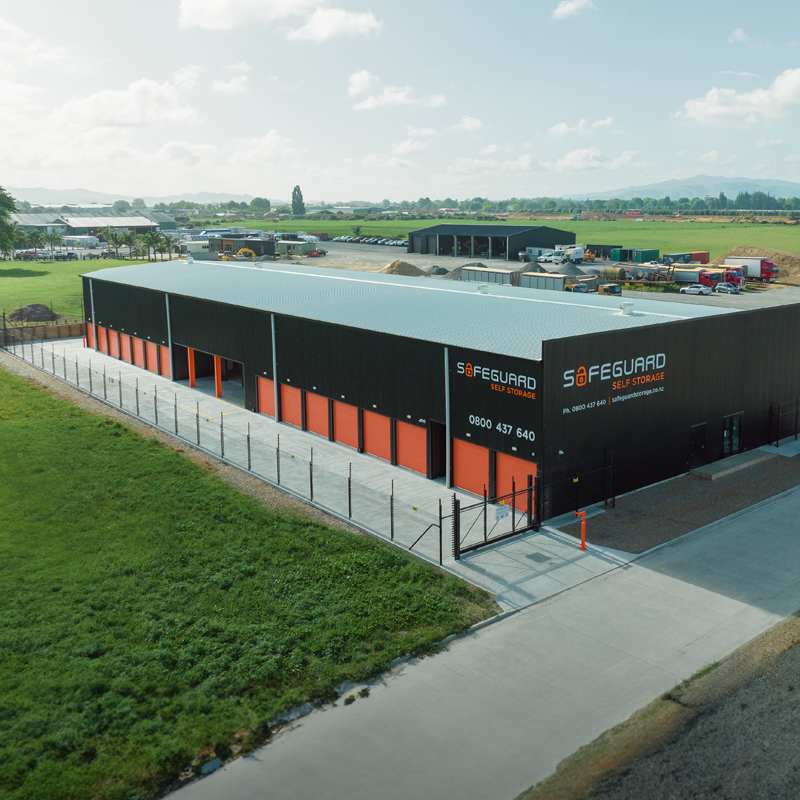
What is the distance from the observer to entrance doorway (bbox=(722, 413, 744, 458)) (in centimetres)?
3478

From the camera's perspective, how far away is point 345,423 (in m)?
37.5

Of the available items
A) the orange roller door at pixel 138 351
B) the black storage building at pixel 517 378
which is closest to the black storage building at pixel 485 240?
the orange roller door at pixel 138 351

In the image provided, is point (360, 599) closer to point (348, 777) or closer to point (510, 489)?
point (348, 777)

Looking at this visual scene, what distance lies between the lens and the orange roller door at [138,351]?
2217 inches

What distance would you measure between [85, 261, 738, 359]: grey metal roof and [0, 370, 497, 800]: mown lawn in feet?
33.4

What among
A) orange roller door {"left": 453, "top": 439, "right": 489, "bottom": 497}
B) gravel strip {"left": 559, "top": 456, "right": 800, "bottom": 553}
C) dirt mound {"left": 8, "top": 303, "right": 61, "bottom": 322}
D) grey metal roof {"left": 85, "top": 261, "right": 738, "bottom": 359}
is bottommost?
gravel strip {"left": 559, "top": 456, "right": 800, "bottom": 553}

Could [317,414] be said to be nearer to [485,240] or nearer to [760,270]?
[760,270]

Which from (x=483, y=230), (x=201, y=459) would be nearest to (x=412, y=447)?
(x=201, y=459)

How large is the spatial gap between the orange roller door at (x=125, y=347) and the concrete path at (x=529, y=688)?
43649mm

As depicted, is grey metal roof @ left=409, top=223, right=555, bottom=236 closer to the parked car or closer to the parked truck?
the parked truck

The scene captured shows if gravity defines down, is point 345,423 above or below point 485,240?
below

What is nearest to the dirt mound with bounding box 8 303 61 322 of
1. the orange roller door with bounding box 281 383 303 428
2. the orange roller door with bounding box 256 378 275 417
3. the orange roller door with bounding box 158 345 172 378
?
the orange roller door with bounding box 158 345 172 378

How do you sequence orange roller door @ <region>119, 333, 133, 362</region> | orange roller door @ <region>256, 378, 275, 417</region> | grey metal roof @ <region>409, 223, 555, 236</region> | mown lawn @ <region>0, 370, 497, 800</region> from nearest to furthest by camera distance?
mown lawn @ <region>0, 370, 497, 800</region>, orange roller door @ <region>256, 378, 275, 417</region>, orange roller door @ <region>119, 333, 133, 362</region>, grey metal roof @ <region>409, 223, 555, 236</region>

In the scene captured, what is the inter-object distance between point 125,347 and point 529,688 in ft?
157
